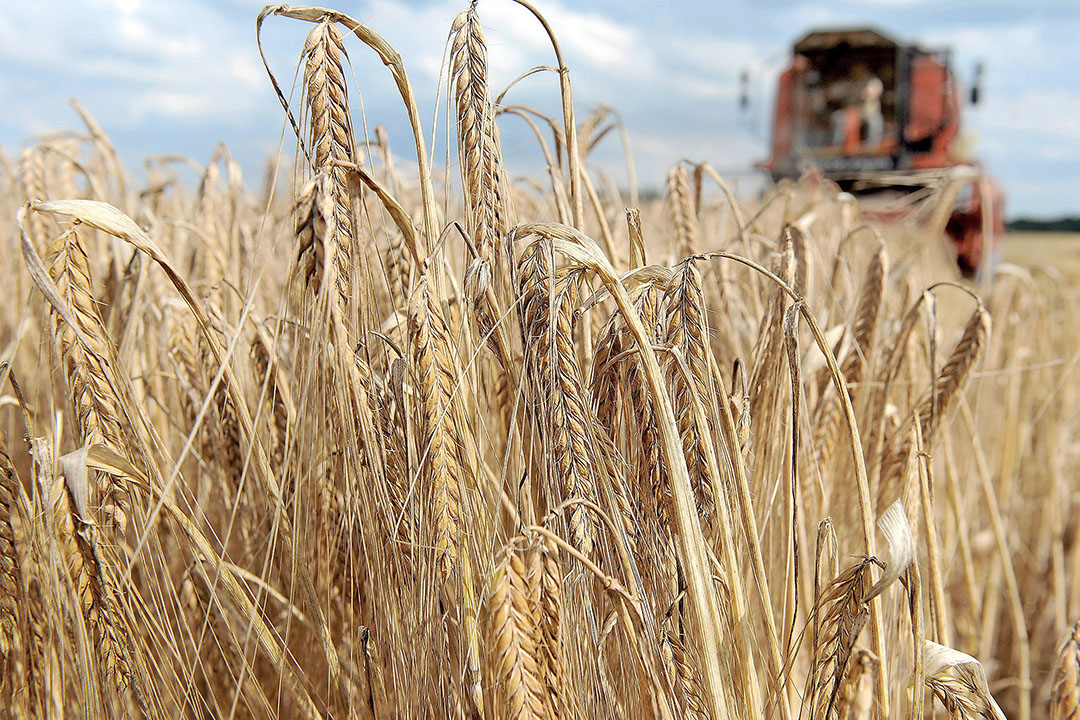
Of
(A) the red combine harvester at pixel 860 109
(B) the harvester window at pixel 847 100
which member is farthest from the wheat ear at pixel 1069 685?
(B) the harvester window at pixel 847 100

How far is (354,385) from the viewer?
1.88 ft

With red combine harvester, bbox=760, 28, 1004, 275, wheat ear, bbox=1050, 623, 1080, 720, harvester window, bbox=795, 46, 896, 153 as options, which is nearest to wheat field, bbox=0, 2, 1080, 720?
wheat ear, bbox=1050, 623, 1080, 720

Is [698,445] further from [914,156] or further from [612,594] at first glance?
[914,156]

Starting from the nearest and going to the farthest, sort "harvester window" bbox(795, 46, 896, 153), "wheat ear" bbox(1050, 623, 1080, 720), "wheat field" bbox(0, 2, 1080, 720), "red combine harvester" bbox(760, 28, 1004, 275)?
"wheat field" bbox(0, 2, 1080, 720)
"wheat ear" bbox(1050, 623, 1080, 720)
"red combine harvester" bbox(760, 28, 1004, 275)
"harvester window" bbox(795, 46, 896, 153)

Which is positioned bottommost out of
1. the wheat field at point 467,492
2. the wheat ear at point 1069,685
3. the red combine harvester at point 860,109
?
the wheat ear at point 1069,685

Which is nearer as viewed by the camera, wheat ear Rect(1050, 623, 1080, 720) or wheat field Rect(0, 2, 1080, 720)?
wheat field Rect(0, 2, 1080, 720)

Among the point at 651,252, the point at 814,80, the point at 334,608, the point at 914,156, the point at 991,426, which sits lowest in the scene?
the point at 991,426

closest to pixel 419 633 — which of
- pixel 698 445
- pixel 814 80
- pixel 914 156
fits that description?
pixel 698 445

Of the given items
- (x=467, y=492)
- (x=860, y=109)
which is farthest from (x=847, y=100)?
(x=467, y=492)

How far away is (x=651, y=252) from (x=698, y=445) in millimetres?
912

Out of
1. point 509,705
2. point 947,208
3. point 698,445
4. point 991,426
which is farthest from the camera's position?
point 991,426

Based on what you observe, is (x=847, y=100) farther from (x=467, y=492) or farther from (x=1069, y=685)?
(x=467, y=492)

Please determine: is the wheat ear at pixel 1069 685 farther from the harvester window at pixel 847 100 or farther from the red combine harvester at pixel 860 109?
the harvester window at pixel 847 100

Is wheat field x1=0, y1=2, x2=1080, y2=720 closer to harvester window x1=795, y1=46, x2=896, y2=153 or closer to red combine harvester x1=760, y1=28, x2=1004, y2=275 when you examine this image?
red combine harvester x1=760, y1=28, x2=1004, y2=275
